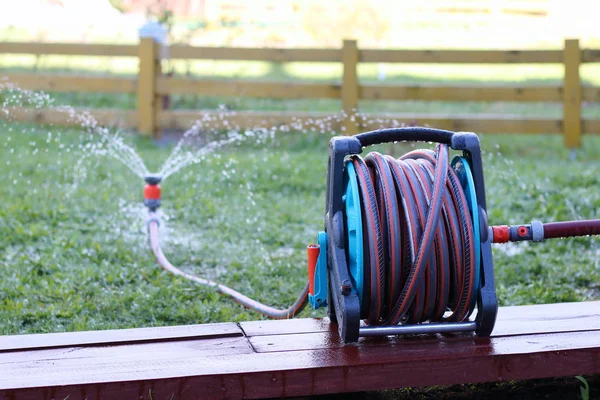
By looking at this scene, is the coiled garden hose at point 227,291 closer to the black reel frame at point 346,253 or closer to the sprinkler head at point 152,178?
the sprinkler head at point 152,178

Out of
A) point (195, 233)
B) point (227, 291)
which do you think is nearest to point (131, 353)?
point (227, 291)

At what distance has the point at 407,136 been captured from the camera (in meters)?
2.60

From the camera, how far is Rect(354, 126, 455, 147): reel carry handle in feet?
8.52

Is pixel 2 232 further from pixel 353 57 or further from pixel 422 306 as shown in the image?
pixel 353 57

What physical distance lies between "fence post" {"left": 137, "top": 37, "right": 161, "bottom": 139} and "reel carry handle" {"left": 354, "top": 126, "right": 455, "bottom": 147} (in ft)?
24.4

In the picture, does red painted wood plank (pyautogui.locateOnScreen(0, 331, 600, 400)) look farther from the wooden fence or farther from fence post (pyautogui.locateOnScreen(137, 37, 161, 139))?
fence post (pyautogui.locateOnScreen(137, 37, 161, 139))

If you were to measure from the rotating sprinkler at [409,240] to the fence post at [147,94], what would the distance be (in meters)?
7.40

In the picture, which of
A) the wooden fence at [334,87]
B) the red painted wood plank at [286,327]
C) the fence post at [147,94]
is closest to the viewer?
the red painted wood plank at [286,327]

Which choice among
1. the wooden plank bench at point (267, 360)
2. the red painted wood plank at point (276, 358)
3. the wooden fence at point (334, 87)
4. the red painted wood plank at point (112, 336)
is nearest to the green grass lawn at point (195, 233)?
the wooden fence at point (334, 87)

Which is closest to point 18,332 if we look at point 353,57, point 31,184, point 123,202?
point 123,202

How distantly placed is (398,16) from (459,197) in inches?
674

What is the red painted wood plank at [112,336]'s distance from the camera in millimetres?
2582

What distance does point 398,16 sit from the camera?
19.1 meters

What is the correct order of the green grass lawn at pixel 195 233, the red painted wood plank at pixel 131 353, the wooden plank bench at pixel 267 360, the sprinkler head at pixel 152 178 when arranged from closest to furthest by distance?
the wooden plank bench at pixel 267 360 < the red painted wood plank at pixel 131 353 < the green grass lawn at pixel 195 233 < the sprinkler head at pixel 152 178
